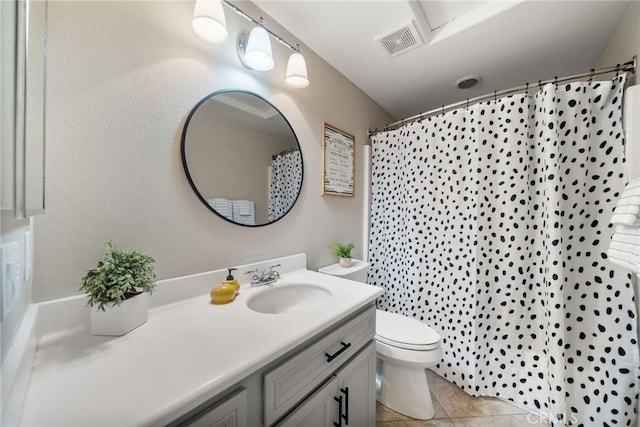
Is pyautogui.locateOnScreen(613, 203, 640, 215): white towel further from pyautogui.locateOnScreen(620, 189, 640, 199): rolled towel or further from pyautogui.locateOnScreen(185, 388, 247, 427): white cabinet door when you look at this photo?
pyautogui.locateOnScreen(185, 388, 247, 427): white cabinet door

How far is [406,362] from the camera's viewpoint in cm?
122

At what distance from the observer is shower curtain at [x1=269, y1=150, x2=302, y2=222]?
1260mm

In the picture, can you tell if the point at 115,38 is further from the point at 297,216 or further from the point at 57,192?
the point at 297,216

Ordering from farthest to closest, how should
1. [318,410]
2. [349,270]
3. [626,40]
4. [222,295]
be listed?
1. [349,270]
2. [626,40]
3. [222,295]
4. [318,410]

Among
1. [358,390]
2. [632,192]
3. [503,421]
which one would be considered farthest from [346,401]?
[632,192]

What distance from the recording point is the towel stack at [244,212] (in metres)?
1.11

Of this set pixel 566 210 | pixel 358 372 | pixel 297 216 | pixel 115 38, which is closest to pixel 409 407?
pixel 358 372

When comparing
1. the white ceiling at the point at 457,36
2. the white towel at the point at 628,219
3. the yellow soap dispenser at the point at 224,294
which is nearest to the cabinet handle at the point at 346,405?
the yellow soap dispenser at the point at 224,294

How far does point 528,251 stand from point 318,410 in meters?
1.46

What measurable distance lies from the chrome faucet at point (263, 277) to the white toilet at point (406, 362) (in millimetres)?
708

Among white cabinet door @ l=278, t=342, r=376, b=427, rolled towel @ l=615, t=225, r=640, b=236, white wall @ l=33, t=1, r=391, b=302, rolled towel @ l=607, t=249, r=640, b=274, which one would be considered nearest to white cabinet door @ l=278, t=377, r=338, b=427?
white cabinet door @ l=278, t=342, r=376, b=427

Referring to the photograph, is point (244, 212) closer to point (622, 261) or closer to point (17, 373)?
point (17, 373)

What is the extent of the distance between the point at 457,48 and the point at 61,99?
2033mm

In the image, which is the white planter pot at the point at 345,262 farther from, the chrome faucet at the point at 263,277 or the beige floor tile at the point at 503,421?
the beige floor tile at the point at 503,421
